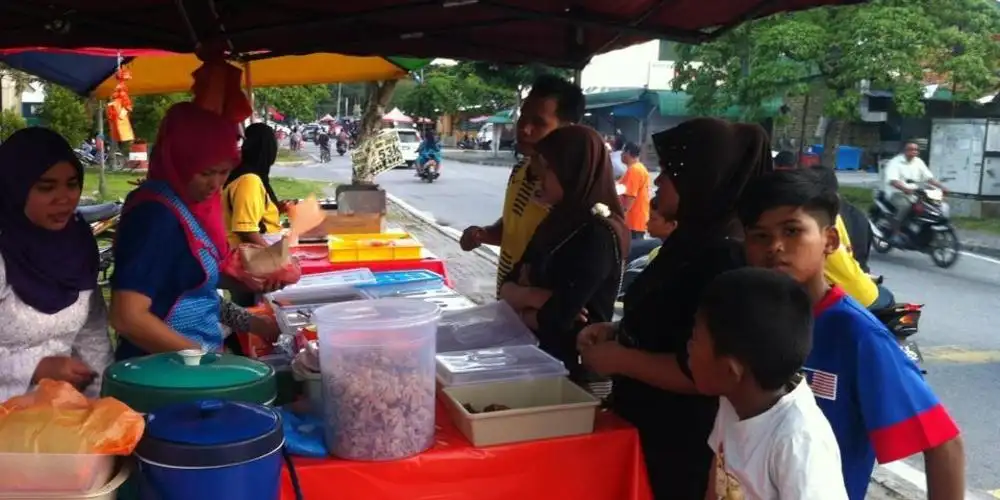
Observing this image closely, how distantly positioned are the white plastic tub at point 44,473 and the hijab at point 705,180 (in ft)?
3.94

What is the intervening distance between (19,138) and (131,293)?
0.50m

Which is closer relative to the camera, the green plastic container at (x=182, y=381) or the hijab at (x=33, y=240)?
the green plastic container at (x=182, y=381)

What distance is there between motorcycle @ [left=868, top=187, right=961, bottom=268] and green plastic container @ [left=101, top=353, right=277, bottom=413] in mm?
9823

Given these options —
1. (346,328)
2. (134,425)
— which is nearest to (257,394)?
(346,328)

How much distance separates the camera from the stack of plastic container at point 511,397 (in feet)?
5.95

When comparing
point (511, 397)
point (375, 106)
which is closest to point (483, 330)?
point (511, 397)

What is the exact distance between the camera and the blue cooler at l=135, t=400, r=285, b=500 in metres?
1.32

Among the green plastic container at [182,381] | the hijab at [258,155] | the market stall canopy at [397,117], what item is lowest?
the green plastic container at [182,381]

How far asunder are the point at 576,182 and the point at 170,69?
4.50 metres

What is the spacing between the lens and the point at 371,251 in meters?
4.31

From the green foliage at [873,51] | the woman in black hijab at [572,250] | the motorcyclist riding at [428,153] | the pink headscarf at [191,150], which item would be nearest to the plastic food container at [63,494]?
the pink headscarf at [191,150]

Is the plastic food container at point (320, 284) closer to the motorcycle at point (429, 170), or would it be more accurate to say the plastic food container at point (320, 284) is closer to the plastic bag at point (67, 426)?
the plastic bag at point (67, 426)

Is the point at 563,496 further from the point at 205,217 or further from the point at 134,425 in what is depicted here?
the point at 205,217

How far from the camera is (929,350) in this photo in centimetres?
615
